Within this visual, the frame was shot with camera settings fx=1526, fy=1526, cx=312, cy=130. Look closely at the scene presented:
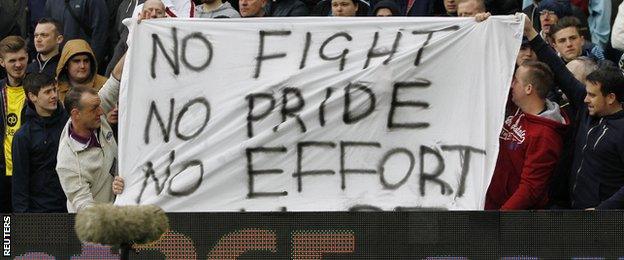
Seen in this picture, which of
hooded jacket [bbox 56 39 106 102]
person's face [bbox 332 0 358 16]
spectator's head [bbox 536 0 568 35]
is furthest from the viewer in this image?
spectator's head [bbox 536 0 568 35]

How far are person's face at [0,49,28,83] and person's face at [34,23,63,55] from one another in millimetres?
243

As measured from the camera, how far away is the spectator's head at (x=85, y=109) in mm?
11422

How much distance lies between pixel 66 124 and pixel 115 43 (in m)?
3.33

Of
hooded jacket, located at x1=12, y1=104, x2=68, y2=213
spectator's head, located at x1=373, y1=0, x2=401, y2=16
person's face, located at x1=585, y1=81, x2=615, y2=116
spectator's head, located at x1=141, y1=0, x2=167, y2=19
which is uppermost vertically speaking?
spectator's head, located at x1=141, y1=0, x2=167, y2=19

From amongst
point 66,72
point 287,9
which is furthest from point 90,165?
point 287,9

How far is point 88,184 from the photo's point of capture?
37.6ft

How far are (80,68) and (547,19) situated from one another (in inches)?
164

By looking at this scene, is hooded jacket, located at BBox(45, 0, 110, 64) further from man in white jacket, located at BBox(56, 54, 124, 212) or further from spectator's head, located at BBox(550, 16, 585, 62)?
spectator's head, located at BBox(550, 16, 585, 62)

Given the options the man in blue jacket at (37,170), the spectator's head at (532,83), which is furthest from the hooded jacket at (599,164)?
the man in blue jacket at (37,170)

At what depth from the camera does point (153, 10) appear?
1182 cm

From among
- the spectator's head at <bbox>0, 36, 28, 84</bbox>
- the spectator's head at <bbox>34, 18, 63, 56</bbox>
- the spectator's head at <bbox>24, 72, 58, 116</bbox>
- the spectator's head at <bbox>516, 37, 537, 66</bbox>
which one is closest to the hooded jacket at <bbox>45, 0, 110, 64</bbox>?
the spectator's head at <bbox>34, 18, 63, 56</bbox>

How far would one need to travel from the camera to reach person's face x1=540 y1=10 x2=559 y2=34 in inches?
535

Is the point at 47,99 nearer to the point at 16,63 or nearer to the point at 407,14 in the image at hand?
the point at 16,63

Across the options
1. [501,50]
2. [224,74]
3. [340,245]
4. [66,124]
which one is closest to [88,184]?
[66,124]
